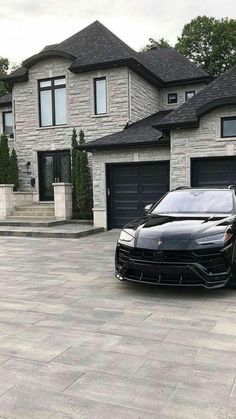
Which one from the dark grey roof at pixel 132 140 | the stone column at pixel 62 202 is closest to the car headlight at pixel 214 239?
the dark grey roof at pixel 132 140

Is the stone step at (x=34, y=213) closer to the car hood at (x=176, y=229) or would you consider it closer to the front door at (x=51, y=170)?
the front door at (x=51, y=170)

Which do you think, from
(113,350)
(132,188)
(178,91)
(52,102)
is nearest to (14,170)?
(52,102)

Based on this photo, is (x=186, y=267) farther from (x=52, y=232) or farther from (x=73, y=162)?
(x=73, y=162)

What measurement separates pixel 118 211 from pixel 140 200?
90cm

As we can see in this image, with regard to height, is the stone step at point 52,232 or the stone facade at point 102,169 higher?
the stone facade at point 102,169

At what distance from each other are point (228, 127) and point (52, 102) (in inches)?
347

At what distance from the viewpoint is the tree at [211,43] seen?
34312mm

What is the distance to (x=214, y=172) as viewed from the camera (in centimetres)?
1205

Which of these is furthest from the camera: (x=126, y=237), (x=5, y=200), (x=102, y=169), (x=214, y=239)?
(x=5, y=200)

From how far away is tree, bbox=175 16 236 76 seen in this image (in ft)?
113

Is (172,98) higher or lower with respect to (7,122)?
higher

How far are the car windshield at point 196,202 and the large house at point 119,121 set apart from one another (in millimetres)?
4808

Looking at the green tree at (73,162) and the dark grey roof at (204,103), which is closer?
the dark grey roof at (204,103)

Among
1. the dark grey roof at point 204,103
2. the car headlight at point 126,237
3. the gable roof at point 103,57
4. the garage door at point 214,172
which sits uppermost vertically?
the gable roof at point 103,57
